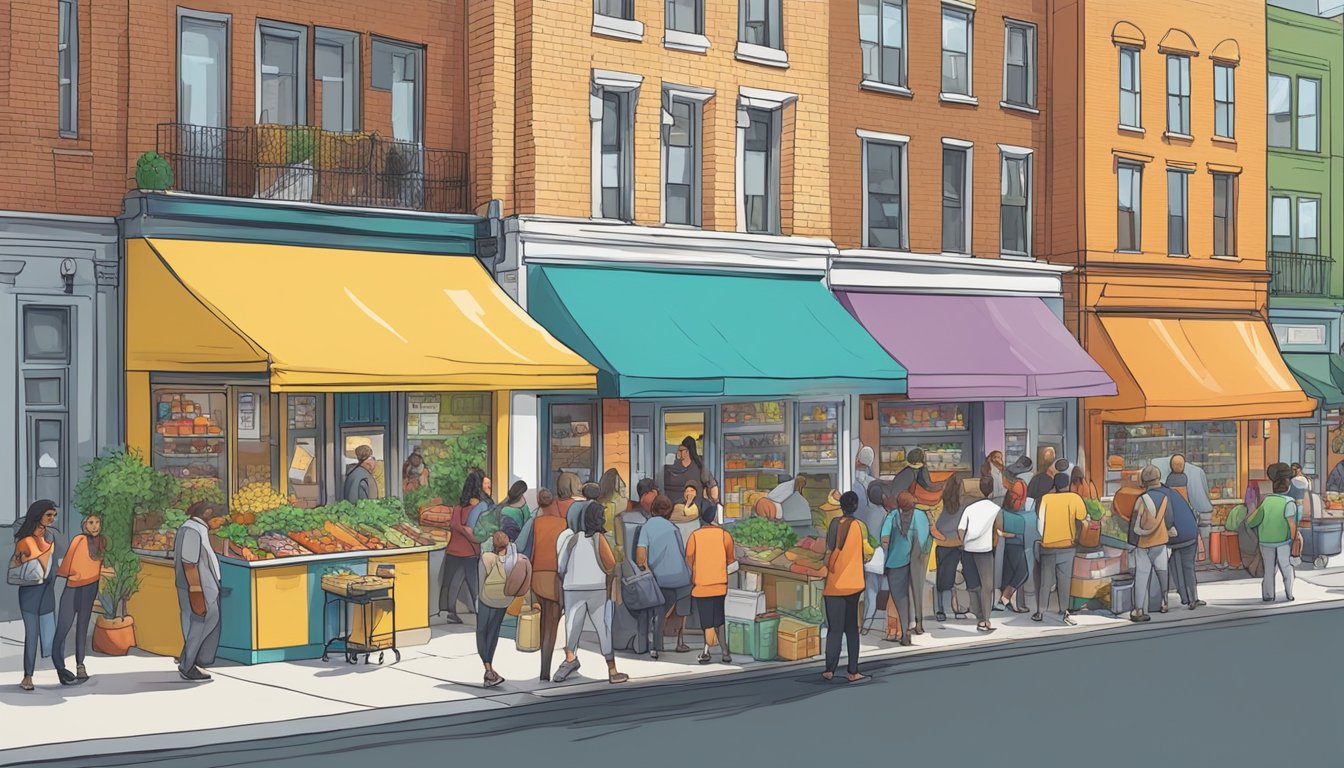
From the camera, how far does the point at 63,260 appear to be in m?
19.1

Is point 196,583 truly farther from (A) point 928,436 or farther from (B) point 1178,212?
(B) point 1178,212

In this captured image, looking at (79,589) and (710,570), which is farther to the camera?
(710,570)

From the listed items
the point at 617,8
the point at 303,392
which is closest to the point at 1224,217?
the point at 617,8

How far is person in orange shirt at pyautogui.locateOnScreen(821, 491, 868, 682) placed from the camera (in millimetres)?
15492

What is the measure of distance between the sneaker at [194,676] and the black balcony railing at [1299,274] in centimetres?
2698

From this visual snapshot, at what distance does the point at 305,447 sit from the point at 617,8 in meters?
8.58

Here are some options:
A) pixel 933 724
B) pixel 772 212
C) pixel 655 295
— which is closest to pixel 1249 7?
pixel 772 212

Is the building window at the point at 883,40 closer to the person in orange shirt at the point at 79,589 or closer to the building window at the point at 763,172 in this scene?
the building window at the point at 763,172

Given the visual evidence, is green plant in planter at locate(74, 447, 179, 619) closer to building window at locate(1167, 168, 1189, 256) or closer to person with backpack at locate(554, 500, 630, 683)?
person with backpack at locate(554, 500, 630, 683)

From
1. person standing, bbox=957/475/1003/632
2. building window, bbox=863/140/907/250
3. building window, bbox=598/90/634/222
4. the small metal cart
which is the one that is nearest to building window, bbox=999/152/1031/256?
building window, bbox=863/140/907/250

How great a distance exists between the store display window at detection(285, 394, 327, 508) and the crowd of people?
2.43 meters

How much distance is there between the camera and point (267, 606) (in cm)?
1695

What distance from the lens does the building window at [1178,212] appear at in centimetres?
3216

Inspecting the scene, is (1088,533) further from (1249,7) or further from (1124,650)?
(1249,7)
